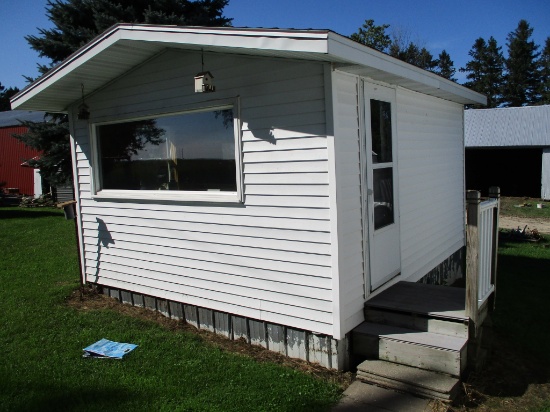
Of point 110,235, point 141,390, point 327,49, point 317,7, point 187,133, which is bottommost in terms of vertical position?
point 141,390

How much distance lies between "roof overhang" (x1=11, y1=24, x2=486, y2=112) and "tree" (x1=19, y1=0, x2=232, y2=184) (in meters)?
6.74

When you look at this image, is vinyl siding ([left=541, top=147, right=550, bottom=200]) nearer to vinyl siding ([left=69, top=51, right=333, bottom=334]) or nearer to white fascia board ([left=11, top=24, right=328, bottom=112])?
vinyl siding ([left=69, top=51, right=333, bottom=334])

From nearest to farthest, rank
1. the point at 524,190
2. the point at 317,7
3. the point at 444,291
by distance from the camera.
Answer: the point at 444,291 < the point at 524,190 < the point at 317,7

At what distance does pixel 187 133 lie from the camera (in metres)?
5.32

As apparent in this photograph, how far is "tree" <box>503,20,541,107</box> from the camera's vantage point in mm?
51188

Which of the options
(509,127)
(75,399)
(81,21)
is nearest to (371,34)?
(509,127)

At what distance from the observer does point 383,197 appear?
16.5ft

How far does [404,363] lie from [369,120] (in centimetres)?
228

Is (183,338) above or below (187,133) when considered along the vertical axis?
below

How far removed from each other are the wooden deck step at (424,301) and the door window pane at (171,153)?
1904 millimetres

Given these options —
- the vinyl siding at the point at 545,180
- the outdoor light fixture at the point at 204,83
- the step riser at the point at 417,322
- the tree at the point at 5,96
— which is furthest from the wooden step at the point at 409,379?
the tree at the point at 5,96

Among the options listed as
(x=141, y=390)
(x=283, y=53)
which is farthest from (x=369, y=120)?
(x=141, y=390)

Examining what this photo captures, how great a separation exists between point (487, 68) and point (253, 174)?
57.1 meters

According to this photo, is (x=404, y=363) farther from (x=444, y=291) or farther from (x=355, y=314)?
(x=444, y=291)
